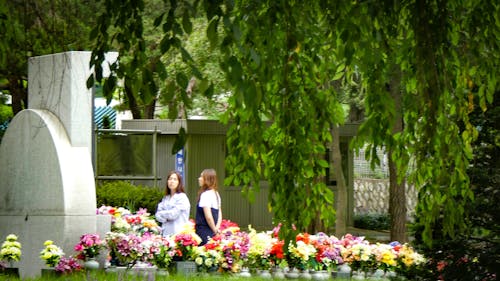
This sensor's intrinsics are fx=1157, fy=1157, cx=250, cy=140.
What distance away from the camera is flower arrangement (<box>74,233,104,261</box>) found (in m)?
13.3

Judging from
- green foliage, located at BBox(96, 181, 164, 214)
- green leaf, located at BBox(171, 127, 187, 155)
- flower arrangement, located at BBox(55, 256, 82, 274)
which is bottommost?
flower arrangement, located at BBox(55, 256, 82, 274)

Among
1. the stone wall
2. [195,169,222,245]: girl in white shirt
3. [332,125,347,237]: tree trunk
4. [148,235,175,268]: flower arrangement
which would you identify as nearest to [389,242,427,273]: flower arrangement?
[195,169,222,245]: girl in white shirt

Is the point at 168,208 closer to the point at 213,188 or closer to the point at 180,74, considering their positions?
the point at 213,188

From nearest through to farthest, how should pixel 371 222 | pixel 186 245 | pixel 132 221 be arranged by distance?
pixel 186 245
pixel 132 221
pixel 371 222

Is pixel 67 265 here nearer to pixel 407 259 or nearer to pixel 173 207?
pixel 173 207

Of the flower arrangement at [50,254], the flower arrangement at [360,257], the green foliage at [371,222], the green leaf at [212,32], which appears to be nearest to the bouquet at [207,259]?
the flower arrangement at [360,257]

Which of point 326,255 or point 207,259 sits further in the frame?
point 326,255

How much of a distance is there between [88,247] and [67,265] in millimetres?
433

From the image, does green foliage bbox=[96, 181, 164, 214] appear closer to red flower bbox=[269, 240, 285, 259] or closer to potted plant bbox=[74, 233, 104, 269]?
red flower bbox=[269, 240, 285, 259]

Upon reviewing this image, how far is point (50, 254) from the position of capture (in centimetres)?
1293

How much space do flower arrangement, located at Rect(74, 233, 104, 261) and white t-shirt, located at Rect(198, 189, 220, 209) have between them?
5.42 feet

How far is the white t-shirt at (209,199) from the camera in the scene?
1459cm

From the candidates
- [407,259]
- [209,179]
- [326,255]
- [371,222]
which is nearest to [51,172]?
[209,179]

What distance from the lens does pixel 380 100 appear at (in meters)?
6.07
